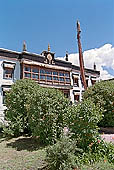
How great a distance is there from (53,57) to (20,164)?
1776cm

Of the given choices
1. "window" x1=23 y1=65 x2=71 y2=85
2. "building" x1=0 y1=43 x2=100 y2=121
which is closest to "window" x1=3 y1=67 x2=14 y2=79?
"building" x1=0 y1=43 x2=100 y2=121

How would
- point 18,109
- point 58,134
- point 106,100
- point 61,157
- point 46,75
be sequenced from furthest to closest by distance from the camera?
1. point 46,75
2. point 106,100
3. point 18,109
4. point 58,134
5. point 61,157

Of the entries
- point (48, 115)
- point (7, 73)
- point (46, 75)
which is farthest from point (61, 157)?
point (46, 75)

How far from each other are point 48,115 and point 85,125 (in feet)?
5.84

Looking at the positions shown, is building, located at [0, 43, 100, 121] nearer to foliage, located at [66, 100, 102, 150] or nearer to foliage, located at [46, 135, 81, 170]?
foliage, located at [66, 100, 102, 150]

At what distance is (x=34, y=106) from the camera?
6.95m

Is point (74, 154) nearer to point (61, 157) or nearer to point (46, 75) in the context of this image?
point (61, 157)

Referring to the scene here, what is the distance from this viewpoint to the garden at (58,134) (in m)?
4.36

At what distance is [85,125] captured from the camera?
5.23 meters

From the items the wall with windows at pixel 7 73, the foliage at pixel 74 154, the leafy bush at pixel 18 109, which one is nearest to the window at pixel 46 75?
the wall with windows at pixel 7 73

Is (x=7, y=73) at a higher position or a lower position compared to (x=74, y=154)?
higher

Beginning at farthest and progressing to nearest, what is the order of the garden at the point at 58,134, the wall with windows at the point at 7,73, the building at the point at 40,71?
the building at the point at 40,71 < the wall with windows at the point at 7,73 < the garden at the point at 58,134

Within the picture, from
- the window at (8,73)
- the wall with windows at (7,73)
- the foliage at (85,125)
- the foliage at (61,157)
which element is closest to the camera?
the foliage at (61,157)

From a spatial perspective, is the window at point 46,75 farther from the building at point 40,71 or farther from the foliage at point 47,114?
the foliage at point 47,114
